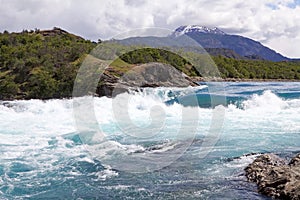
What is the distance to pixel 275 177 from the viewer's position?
951 centimetres

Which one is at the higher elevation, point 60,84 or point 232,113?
point 60,84

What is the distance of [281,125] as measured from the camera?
809 inches

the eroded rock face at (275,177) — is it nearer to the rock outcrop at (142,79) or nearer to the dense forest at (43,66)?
the dense forest at (43,66)

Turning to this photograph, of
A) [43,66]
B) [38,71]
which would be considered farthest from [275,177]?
[43,66]

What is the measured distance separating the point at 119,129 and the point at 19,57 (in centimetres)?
2866

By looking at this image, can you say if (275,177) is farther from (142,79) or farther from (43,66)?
(43,66)

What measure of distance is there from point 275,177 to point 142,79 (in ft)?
105

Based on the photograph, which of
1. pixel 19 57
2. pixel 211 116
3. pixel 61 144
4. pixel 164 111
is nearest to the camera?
pixel 61 144

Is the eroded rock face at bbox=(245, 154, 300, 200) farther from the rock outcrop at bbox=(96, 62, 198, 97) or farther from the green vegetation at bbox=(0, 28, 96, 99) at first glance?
the green vegetation at bbox=(0, 28, 96, 99)

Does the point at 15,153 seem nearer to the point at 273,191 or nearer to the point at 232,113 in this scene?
the point at 273,191

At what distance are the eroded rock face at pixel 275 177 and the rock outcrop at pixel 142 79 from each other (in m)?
25.0

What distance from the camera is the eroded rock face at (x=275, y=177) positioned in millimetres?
8670

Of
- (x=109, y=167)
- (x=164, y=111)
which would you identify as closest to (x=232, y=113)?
(x=164, y=111)

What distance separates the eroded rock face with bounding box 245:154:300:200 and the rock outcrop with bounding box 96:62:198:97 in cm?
2501
